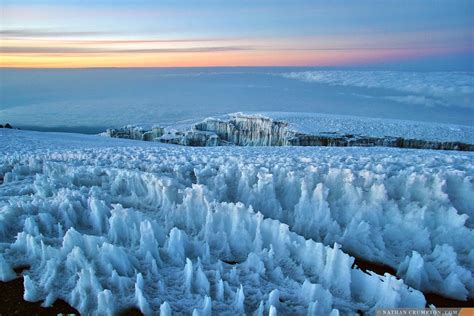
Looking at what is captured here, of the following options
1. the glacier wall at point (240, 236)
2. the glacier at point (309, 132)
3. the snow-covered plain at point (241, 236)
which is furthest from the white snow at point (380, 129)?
the glacier wall at point (240, 236)

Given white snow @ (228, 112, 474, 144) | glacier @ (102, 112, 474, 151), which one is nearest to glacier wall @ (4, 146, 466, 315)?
glacier @ (102, 112, 474, 151)

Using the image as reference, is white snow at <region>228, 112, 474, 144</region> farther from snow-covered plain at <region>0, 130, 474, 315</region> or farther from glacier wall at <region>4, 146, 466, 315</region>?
glacier wall at <region>4, 146, 466, 315</region>

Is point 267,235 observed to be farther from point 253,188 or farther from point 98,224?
point 98,224

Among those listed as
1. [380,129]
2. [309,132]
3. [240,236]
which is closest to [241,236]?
[240,236]

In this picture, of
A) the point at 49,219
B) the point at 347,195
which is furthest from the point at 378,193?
the point at 49,219

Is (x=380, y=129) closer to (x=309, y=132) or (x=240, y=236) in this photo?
(x=309, y=132)

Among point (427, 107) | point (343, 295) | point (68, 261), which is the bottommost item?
point (427, 107)
